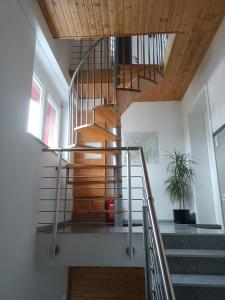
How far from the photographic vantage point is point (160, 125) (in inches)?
206

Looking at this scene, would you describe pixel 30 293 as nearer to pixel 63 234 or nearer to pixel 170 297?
pixel 63 234

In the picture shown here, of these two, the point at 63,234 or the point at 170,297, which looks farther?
the point at 63,234

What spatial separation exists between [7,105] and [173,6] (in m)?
2.20

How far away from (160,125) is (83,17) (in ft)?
9.79

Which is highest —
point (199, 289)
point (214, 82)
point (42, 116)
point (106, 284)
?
point (214, 82)

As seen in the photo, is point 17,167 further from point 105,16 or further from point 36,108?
point 105,16

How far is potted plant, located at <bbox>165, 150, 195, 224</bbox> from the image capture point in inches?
170

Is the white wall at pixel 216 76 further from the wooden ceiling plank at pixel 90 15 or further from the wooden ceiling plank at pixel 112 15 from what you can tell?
the wooden ceiling plank at pixel 90 15

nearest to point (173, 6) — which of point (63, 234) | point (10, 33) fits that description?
point (10, 33)

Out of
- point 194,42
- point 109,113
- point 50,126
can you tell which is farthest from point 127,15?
point 50,126

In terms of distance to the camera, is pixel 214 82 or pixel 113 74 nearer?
pixel 214 82

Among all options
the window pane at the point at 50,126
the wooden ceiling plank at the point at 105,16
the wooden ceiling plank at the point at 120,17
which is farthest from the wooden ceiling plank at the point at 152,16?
the window pane at the point at 50,126

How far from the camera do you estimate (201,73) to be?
12.8ft

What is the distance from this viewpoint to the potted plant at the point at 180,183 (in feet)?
14.2
